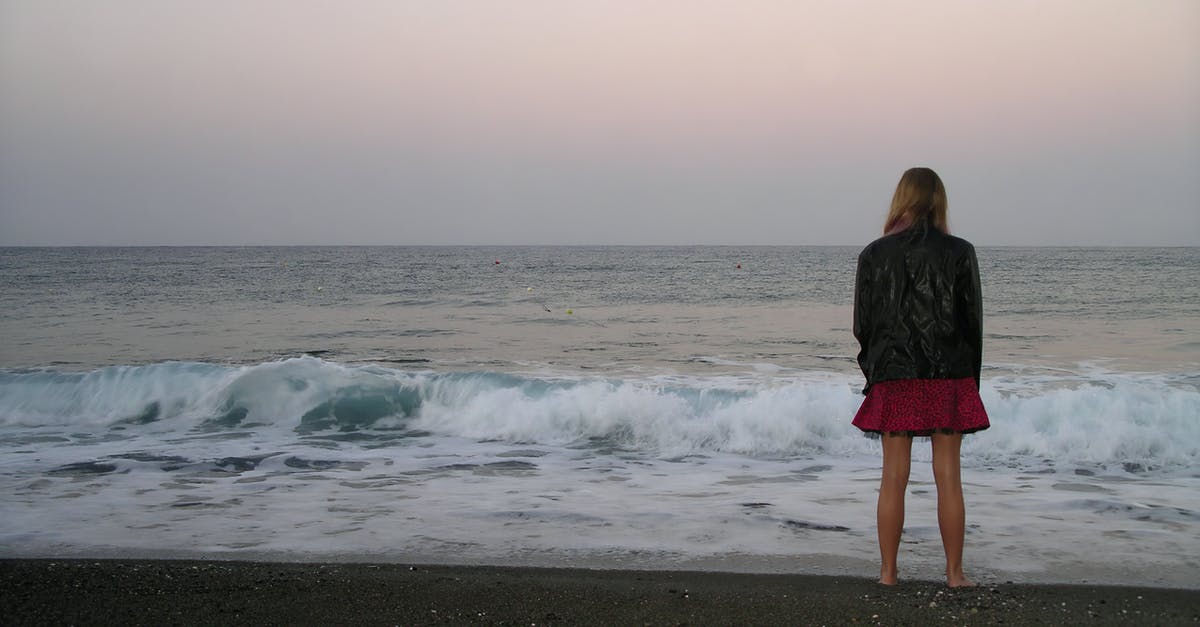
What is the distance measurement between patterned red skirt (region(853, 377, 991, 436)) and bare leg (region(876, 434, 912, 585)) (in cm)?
9

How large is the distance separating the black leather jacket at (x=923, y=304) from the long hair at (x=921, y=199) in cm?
4

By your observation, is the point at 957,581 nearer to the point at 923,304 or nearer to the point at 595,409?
the point at 923,304

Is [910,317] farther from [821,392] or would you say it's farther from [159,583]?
[821,392]

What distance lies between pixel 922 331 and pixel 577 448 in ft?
18.5

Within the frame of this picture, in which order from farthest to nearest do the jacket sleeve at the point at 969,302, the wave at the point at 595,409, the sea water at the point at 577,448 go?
the wave at the point at 595,409 → the sea water at the point at 577,448 → the jacket sleeve at the point at 969,302

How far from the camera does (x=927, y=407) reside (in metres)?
3.93

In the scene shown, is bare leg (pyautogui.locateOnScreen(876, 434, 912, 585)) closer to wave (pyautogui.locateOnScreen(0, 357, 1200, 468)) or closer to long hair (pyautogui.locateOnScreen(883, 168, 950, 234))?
long hair (pyautogui.locateOnScreen(883, 168, 950, 234))

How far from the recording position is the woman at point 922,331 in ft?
12.7

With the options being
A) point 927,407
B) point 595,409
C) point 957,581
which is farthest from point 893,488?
point 595,409

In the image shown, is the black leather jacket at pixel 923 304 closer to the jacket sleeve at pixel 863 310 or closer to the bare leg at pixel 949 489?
the jacket sleeve at pixel 863 310

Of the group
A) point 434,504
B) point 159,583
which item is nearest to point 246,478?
point 434,504

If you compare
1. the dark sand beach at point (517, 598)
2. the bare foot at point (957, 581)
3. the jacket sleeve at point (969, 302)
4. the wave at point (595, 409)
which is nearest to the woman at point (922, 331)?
the jacket sleeve at point (969, 302)

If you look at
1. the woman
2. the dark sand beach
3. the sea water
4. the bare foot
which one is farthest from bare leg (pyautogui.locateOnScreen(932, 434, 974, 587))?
the sea water

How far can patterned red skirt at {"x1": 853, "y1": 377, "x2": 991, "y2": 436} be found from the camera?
390 centimetres
